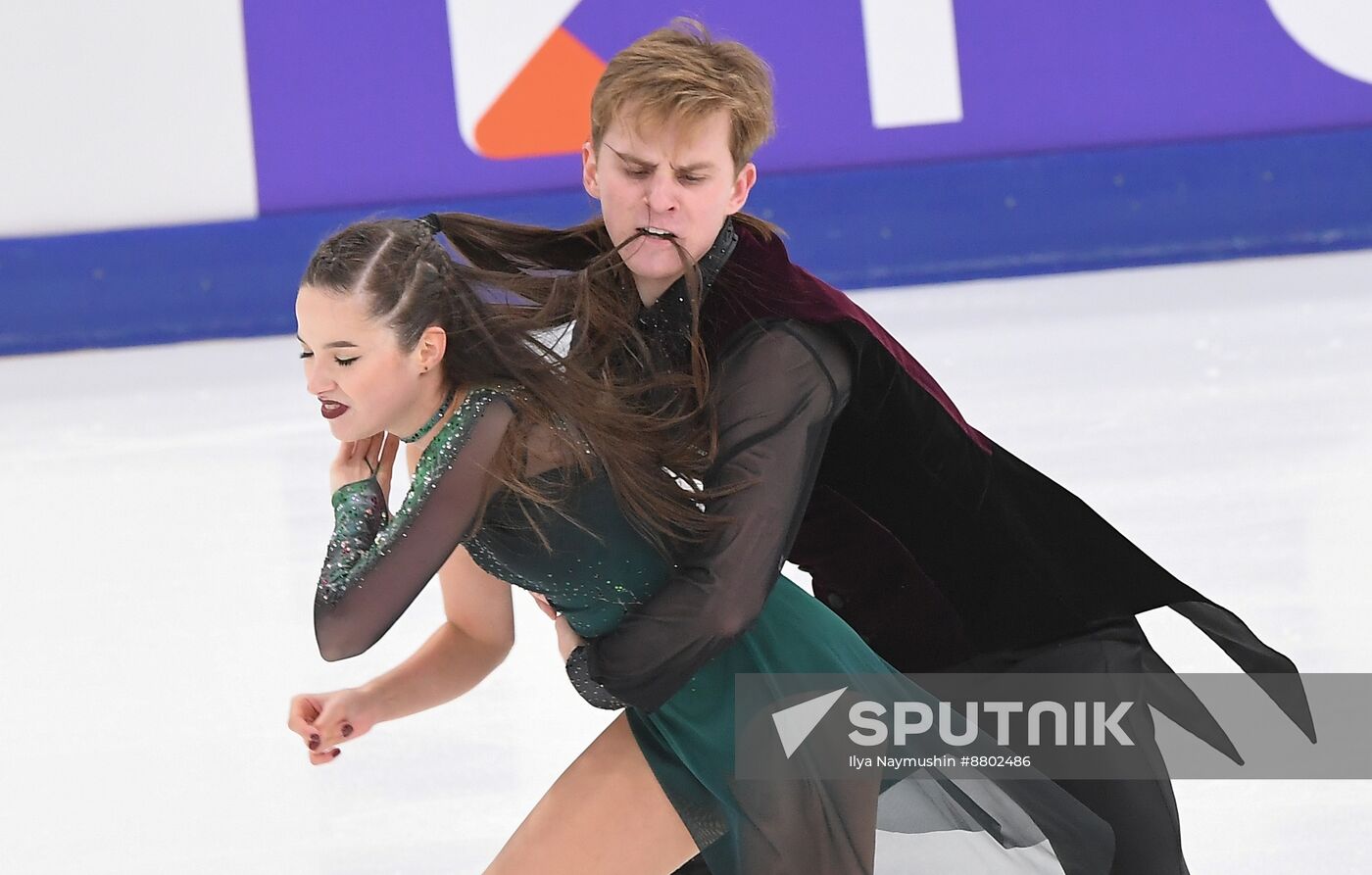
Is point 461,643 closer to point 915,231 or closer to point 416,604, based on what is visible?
point 416,604

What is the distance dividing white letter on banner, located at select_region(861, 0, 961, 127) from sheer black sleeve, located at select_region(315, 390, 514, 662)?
4.80 meters

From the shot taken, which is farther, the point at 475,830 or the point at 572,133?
the point at 572,133

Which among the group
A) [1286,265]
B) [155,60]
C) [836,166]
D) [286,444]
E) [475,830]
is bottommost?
[475,830]

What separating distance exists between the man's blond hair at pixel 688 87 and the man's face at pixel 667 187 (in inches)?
0.4

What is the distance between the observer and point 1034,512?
1.66 metres

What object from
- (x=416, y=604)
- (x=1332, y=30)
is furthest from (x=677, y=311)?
(x=1332, y=30)

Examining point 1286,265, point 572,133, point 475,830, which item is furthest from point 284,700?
point 1286,265

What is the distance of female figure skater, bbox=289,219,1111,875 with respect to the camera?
142cm

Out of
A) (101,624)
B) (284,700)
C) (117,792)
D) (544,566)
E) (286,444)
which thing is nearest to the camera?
(544,566)

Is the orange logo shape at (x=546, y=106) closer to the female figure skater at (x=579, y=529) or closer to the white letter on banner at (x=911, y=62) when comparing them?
the white letter on banner at (x=911, y=62)

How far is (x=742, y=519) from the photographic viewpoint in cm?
145

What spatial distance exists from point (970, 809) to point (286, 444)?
290cm

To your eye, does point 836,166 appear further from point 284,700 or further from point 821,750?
point 821,750

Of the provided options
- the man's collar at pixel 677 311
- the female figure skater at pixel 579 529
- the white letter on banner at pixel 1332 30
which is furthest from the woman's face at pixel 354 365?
the white letter on banner at pixel 1332 30
